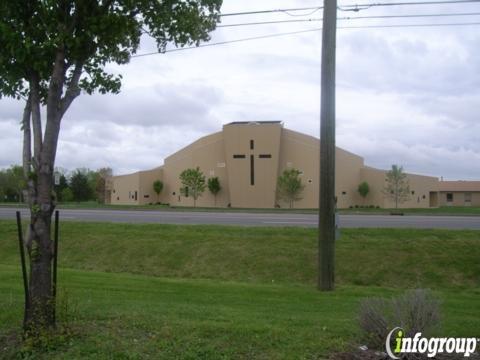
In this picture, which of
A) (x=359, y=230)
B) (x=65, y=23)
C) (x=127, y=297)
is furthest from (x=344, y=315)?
(x=359, y=230)

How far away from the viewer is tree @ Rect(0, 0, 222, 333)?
243 inches

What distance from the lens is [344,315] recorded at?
336 inches

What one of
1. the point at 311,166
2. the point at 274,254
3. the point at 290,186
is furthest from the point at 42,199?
the point at 311,166

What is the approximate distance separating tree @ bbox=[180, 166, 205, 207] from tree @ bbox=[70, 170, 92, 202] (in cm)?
2914

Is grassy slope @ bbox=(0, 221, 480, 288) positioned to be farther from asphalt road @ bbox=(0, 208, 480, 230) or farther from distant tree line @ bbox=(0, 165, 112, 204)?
distant tree line @ bbox=(0, 165, 112, 204)

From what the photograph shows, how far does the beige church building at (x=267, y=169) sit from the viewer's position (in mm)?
57406

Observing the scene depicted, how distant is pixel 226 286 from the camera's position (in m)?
13.0

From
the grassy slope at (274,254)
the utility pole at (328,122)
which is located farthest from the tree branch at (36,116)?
the grassy slope at (274,254)

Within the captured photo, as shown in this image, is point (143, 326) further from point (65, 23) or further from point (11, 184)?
point (11, 184)

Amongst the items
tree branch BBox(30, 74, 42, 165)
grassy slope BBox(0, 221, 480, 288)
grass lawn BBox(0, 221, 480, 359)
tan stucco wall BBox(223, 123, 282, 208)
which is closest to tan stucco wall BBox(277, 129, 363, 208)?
tan stucco wall BBox(223, 123, 282, 208)

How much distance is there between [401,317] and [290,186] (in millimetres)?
48739

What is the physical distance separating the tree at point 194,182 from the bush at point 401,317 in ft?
173

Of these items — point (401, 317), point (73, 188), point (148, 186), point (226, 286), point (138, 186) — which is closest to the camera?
point (401, 317)

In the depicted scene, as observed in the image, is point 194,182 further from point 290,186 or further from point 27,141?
point 27,141
